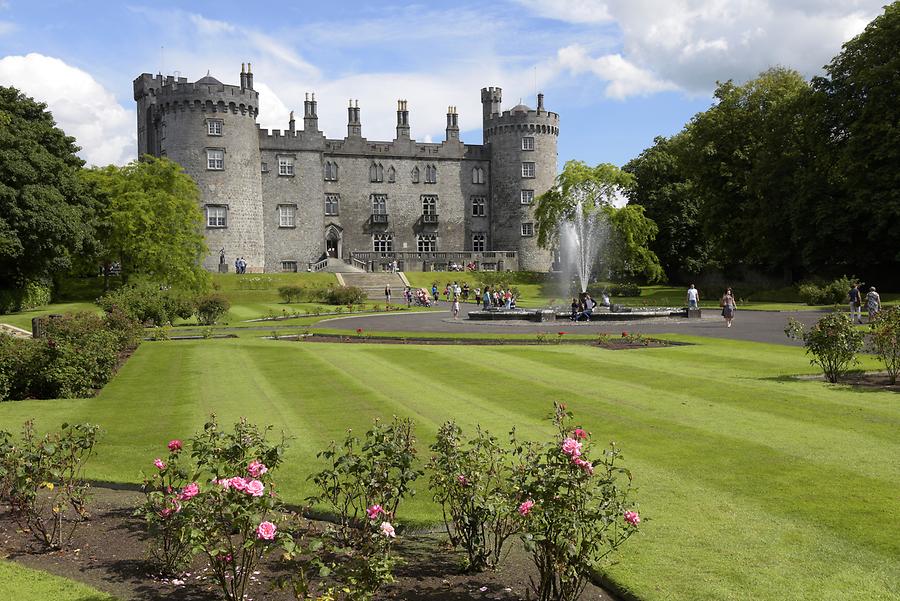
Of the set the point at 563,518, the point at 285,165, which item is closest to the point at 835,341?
the point at 563,518

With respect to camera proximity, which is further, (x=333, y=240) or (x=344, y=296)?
(x=333, y=240)

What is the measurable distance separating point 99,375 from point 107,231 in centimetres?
3826

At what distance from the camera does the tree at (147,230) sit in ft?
170

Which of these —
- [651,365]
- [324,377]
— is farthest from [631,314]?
[324,377]

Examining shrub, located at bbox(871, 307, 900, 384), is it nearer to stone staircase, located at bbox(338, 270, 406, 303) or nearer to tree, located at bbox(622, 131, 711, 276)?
stone staircase, located at bbox(338, 270, 406, 303)

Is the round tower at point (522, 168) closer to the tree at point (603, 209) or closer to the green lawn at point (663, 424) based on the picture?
the tree at point (603, 209)

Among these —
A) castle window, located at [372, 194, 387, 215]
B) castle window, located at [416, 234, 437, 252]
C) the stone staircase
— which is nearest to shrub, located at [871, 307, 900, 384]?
the stone staircase

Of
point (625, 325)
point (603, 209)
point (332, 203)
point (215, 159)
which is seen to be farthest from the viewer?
point (332, 203)

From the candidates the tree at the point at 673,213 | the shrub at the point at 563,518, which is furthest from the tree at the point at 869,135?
the shrub at the point at 563,518

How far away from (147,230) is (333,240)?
35495mm

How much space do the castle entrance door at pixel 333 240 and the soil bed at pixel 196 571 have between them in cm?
7827

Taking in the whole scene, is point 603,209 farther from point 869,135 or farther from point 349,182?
point 349,182

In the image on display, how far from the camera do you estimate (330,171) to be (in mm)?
86375

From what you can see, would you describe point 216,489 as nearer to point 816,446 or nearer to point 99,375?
point 816,446
